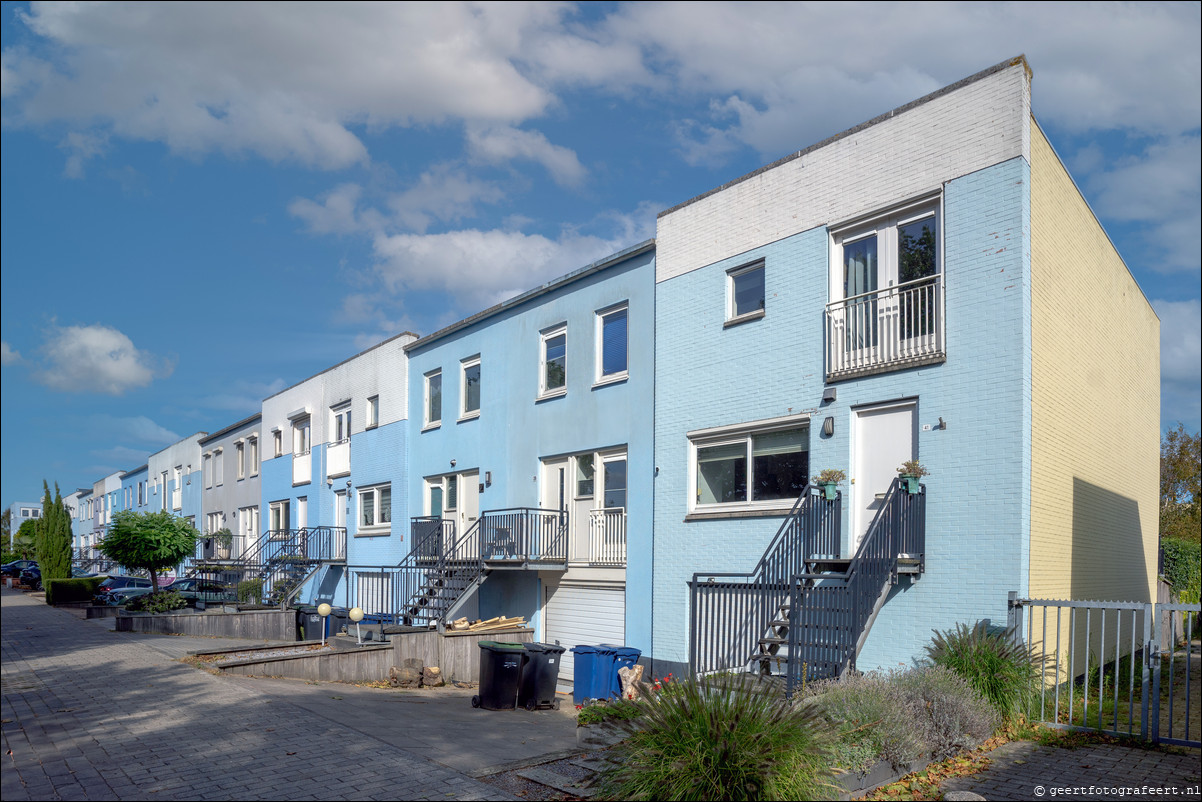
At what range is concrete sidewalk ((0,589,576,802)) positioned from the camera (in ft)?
23.9

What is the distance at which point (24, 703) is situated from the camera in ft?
33.7

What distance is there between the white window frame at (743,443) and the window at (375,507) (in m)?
12.0

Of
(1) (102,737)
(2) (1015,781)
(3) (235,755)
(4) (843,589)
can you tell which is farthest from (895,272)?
(1) (102,737)

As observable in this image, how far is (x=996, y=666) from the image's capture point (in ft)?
31.8

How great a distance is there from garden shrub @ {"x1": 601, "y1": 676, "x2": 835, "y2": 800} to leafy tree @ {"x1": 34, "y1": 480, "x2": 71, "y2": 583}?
34606mm

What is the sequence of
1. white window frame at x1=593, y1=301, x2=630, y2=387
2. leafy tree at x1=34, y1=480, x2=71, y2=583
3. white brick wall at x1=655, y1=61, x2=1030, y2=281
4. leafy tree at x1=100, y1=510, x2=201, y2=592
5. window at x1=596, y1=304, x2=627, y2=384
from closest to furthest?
white brick wall at x1=655, y1=61, x2=1030, y2=281
white window frame at x1=593, y1=301, x2=630, y2=387
window at x1=596, y1=304, x2=627, y2=384
leafy tree at x1=100, y1=510, x2=201, y2=592
leafy tree at x1=34, y1=480, x2=71, y2=583

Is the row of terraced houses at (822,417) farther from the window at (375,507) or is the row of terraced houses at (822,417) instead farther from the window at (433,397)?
the window at (375,507)

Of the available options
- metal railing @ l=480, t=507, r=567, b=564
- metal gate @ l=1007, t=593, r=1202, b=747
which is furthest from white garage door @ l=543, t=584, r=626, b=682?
metal gate @ l=1007, t=593, r=1202, b=747

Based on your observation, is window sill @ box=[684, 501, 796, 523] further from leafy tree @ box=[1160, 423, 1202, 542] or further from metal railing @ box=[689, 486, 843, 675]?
leafy tree @ box=[1160, 423, 1202, 542]

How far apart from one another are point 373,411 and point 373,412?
0.03 m

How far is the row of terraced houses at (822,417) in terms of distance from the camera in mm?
11141

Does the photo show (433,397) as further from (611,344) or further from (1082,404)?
(1082,404)

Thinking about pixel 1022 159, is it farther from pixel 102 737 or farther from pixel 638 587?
pixel 102 737

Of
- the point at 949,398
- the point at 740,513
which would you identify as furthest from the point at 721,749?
the point at 740,513
